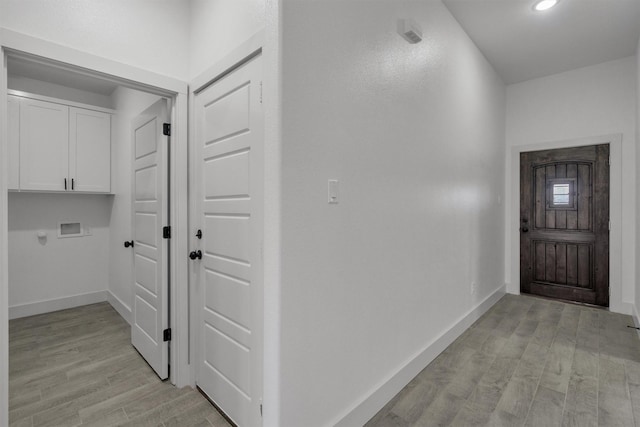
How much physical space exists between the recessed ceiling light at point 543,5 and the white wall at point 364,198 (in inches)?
24.2

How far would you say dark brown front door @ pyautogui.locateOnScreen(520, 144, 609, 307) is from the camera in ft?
12.5

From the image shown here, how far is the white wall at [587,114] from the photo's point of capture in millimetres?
3609

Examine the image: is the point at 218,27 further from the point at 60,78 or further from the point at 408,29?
the point at 60,78

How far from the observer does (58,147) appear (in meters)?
3.52

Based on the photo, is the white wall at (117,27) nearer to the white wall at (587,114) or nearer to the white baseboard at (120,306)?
the white baseboard at (120,306)

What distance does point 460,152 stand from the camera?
2.98 m

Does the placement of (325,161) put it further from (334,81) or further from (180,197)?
(180,197)

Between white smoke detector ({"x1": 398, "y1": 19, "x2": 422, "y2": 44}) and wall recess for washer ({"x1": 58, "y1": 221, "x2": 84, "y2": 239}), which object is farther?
wall recess for washer ({"x1": 58, "y1": 221, "x2": 84, "y2": 239})

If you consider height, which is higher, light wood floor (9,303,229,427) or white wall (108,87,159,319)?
white wall (108,87,159,319)

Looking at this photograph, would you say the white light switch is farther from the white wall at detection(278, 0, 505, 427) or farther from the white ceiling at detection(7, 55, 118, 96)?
the white ceiling at detection(7, 55, 118, 96)

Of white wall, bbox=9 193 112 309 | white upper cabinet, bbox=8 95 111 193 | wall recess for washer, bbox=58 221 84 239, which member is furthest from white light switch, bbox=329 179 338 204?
wall recess for washer, bbox=58 221 84 239

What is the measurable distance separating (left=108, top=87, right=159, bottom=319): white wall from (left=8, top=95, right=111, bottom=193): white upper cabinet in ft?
0.48

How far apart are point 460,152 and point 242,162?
2191 mm

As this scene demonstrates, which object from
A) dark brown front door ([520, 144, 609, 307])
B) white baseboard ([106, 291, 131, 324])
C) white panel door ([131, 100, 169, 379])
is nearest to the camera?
white panel door ([131, 100, 169, 379])
